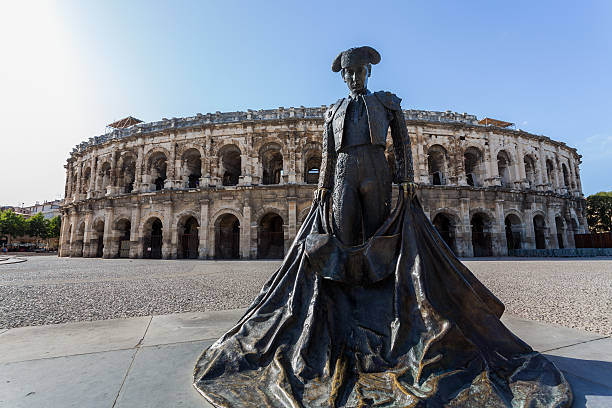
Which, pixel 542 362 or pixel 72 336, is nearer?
pixel 542 362

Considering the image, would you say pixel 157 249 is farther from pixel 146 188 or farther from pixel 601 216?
pixel 601 216

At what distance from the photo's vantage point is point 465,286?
1.76 metres

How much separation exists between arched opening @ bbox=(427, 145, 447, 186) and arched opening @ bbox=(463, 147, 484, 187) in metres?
1.67

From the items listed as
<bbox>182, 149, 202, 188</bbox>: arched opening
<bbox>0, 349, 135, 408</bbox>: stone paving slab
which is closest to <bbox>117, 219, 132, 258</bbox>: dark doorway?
<bbox>182, 149, 202, 188</bbox>: arched opening

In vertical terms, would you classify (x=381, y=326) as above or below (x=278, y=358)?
above

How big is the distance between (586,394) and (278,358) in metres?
1.74

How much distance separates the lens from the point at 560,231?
21188mm

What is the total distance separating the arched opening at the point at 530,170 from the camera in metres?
20.8

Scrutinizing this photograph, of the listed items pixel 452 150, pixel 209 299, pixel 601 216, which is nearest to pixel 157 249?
pixel 209 299

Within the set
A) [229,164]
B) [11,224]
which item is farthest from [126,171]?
[11,224]

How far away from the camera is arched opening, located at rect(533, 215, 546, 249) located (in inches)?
774

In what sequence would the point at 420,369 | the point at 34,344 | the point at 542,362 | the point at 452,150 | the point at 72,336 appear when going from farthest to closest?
the point at 452,150 → the point at 72,336 → the point at 34,344 → the point at 542,362 → the point at 420,369

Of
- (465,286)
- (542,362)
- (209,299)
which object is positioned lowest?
(209,299)

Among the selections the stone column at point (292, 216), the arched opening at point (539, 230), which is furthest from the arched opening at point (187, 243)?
the arched opening at point (539, 230)
